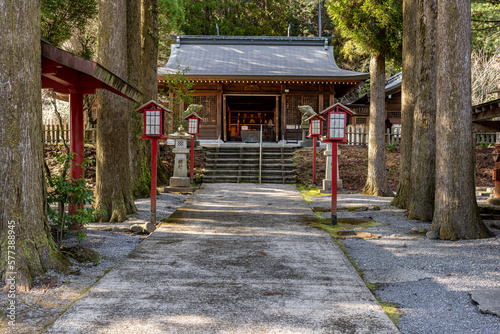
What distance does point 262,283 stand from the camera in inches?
166

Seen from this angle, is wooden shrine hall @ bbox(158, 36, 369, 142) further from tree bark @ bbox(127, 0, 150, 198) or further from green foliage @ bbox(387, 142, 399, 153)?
tree bark @ bbox(127, 0, 150, 198)

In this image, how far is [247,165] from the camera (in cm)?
1514

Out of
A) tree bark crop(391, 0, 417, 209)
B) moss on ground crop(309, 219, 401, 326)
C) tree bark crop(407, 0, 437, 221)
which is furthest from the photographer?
tree bark crop(391, 0, 417, 209)

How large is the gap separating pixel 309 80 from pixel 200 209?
11156 millimetres

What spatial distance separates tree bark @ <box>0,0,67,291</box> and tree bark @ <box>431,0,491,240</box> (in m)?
5.46

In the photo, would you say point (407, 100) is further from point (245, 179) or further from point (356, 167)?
point (245, 179)

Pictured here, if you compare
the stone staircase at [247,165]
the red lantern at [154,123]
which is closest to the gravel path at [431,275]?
the red lantern at [154,123]

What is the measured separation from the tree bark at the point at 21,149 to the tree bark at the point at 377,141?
30.9 ft

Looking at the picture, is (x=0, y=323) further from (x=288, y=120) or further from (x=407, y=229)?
(x=288, y=120)

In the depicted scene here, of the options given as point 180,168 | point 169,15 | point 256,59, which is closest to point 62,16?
point 180,168

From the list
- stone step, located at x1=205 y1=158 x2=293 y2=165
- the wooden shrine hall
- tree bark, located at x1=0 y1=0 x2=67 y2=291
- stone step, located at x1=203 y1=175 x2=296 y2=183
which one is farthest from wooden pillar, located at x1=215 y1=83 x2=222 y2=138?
tree bark, located at x1=0 y1=0 x2=67 y2=291

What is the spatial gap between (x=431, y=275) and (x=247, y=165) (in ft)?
35.8

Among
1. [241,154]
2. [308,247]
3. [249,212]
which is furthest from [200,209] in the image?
[241,154]

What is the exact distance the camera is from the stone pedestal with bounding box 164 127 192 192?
39.7ft
